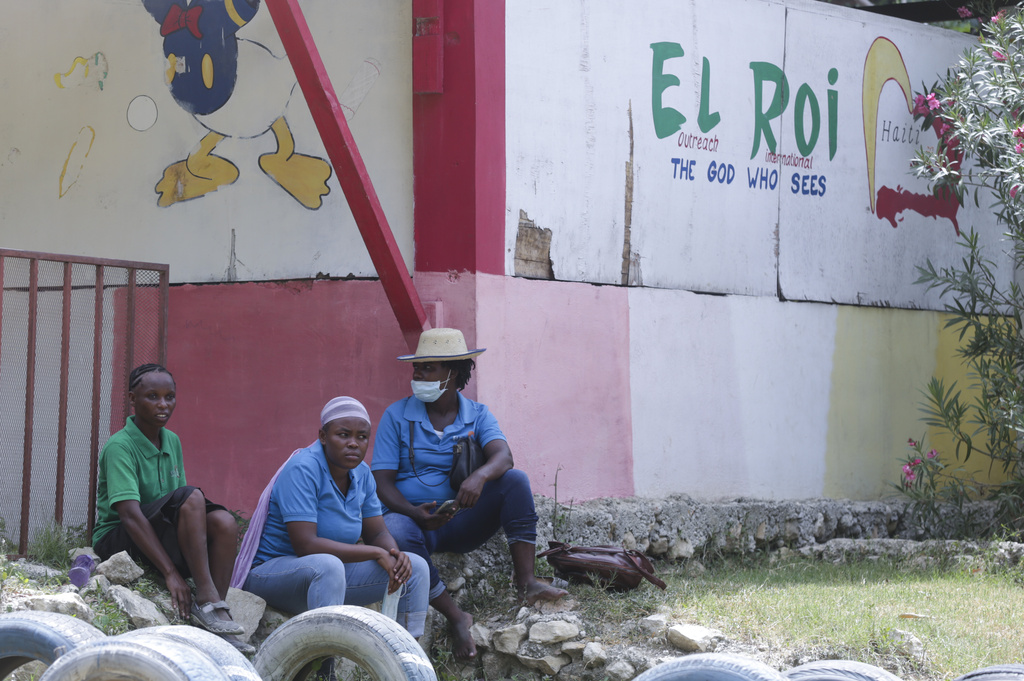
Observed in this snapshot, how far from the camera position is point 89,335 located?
651 cm

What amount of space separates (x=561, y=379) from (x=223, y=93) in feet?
8.69

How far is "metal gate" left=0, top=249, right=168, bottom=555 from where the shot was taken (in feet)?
17.1

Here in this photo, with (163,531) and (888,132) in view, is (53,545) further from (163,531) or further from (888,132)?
(888,132)

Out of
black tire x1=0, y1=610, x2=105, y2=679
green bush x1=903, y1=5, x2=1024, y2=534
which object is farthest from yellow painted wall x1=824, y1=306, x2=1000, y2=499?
black tire x1=0, y1=610, x2=105, y2=679

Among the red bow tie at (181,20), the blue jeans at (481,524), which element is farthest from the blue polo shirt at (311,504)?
the red bow tie at (181,20)

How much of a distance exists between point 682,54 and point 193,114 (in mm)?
3039

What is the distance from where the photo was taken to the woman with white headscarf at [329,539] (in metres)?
4.79

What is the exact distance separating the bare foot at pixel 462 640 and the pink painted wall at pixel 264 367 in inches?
53.7

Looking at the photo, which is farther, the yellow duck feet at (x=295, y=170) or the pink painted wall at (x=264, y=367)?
the yellow duck feet at (x=295, y=170)

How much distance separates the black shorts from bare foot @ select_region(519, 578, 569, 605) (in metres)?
1.57

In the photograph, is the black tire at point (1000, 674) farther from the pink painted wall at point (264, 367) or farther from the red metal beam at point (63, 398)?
the red metal beam at point (63, 398)

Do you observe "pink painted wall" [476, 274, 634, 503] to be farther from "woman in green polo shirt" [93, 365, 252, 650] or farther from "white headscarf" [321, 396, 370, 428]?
"woman in green polo shirt" [93, 365, 252, 650]

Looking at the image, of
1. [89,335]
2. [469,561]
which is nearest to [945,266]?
[469,561]

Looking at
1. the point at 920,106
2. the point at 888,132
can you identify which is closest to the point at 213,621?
the point at 888,132
